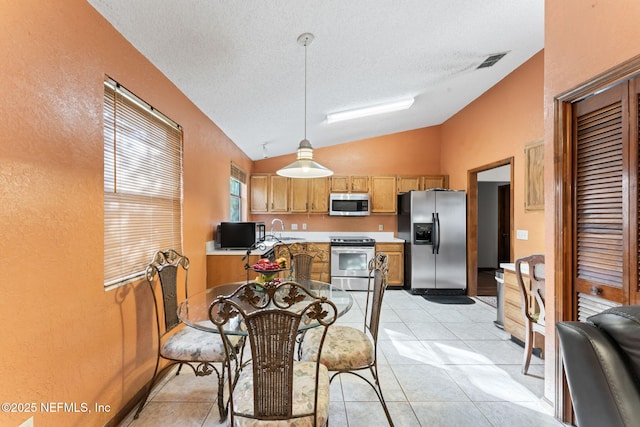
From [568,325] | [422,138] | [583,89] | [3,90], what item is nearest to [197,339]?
[3,90]

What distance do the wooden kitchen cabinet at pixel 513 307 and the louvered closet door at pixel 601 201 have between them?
3.35 feet

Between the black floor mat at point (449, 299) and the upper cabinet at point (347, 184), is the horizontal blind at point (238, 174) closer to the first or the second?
the upper cabinet at point (347, 184)

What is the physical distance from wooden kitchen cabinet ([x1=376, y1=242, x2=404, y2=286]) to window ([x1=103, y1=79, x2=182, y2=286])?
11.6ft

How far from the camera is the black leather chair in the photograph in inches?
33.6

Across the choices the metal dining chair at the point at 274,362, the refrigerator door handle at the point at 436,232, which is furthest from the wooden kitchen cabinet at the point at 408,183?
the metal dining chair at the point at 274,362

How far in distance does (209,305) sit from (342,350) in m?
0.89

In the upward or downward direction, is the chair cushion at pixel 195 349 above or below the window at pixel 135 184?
below

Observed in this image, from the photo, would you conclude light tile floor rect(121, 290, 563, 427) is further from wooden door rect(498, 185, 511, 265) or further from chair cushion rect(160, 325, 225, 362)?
wooden door rect(498, 185, 511, 265)

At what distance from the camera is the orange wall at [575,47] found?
1407 millimetres

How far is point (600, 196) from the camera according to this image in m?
1.61

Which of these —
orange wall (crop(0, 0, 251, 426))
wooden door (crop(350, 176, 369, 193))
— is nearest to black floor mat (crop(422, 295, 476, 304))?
wooden door (crop(350, 176, 369, 193))

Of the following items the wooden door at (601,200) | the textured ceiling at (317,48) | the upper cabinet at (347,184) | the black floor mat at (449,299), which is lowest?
the black floor mat at (449,299)

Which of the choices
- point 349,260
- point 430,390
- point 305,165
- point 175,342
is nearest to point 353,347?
point 430,390

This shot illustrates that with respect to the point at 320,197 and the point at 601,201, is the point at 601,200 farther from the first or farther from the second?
the point at 320,197
